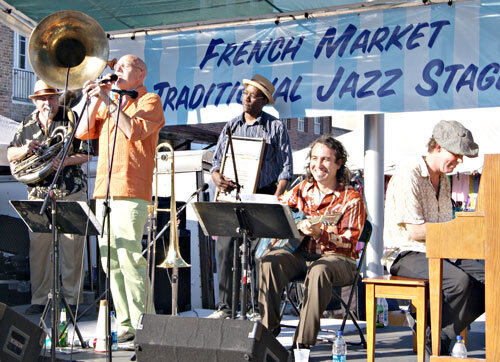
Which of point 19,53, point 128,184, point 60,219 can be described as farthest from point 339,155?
point 19,53

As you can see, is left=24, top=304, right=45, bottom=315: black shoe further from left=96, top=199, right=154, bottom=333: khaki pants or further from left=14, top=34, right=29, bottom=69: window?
left=14, top=34, right=29, bottom=69: window

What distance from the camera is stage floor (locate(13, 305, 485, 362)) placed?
507 centimetres

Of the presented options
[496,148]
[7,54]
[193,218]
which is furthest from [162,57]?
[7,54]

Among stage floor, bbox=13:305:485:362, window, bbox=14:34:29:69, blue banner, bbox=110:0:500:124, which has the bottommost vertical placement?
stage floor, bbox=13:305:485:362

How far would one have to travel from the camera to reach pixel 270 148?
6164 millimetres

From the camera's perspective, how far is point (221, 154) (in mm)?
6250

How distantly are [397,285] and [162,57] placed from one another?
4.65m

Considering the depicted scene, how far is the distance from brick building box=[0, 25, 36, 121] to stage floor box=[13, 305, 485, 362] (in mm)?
15458

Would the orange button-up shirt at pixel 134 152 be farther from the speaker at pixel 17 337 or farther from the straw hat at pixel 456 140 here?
the straw hat at pixel 456 140

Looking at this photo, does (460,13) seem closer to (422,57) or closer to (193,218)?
(422,57)

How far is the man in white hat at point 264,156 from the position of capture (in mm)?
6086

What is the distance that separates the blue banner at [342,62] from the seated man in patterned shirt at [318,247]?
5.78 ft

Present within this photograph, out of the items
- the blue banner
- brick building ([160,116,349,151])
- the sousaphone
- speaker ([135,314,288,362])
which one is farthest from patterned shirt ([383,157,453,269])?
brick building ([160,116,349,151])

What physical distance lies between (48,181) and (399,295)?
11.7 ft
